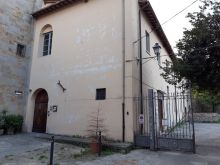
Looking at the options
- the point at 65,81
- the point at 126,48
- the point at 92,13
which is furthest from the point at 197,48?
the point at 65,81

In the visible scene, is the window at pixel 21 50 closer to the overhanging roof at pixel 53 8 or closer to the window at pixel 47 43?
the window at pixel 47 43

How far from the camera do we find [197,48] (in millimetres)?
8867

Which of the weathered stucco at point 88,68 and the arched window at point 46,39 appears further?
the arched window at point 46,39

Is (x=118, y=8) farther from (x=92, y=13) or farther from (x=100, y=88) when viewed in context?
(x=100, y=88)

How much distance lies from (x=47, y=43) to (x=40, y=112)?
4263mm

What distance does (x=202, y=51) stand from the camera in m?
8.73

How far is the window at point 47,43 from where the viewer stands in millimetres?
13125

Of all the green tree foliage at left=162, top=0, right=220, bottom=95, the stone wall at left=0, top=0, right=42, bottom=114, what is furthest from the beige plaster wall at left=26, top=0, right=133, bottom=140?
the green tree foliage at left=162, top=0, right=220, bottom=95

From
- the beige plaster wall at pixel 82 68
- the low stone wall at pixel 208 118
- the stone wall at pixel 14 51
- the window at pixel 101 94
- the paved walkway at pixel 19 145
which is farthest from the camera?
the low stone wall at pixel 208 118

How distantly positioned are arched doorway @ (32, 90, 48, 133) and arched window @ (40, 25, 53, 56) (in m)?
2.54

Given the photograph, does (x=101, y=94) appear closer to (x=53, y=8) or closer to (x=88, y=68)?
(x=88, y=68)

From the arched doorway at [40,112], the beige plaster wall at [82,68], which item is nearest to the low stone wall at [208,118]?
the beige plaster wall at [82,68]

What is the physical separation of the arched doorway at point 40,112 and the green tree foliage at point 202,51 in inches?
295

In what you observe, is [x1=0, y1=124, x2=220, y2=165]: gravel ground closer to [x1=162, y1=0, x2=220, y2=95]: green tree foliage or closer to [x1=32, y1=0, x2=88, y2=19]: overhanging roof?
[x1=162, y1=0, x2=220, y2=95]: green tree foliage
